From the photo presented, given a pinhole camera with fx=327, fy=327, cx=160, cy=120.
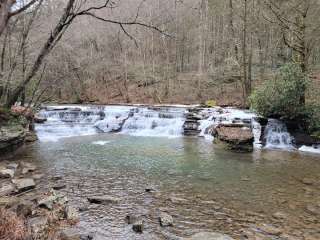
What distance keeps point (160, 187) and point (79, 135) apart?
9632 millimetres

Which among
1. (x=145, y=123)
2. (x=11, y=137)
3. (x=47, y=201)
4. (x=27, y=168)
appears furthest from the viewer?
(x=145, y=123)

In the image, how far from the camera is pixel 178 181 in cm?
873

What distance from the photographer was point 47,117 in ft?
64.4

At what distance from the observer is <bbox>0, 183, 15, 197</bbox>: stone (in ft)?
24.1

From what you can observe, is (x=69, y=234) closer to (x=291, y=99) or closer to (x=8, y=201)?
(x=8, y=201)

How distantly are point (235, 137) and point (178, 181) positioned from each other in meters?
5.40

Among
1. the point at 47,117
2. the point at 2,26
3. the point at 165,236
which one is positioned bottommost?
the point at 165,236

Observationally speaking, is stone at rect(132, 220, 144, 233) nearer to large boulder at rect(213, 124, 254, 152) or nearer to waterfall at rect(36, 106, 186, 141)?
large boulder at rect(213, 124, 254, 152)

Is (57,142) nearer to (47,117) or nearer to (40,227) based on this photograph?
(47,117)

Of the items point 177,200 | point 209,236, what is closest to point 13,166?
point 177,200

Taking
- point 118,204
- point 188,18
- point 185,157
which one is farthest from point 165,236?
point 188,18

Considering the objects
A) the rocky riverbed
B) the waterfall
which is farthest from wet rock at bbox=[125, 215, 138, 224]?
the waterfall

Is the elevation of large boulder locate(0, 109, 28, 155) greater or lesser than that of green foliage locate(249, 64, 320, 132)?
lesser

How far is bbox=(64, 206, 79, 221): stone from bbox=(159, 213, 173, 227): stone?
156 centimetres
